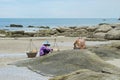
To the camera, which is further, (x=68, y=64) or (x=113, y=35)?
(x=113, y=35)

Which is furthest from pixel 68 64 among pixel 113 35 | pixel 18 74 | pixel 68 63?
pixel 113 35

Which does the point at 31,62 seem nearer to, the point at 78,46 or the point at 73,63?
the point at 73,63

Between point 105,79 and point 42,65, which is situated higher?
point 105,79

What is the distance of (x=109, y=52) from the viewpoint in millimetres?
20156

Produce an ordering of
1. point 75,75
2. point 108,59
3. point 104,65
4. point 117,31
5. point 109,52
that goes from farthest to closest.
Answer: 1. point 117,31
2. point 109,52
3. point 108,59
4. point 104,65
5. point 75,75

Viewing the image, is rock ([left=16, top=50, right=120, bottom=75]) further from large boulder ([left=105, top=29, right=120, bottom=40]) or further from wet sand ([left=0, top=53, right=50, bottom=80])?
large boulder ([left=105, top=29, right=120, bottom=40])

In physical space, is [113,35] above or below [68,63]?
below

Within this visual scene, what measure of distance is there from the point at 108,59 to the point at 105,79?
1106 cm

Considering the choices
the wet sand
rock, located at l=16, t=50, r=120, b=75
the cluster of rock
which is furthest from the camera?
rock, located at l=16, t=50, r=120, b=75

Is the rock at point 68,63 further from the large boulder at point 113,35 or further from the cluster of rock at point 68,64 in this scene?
the large boulder at point 113,35

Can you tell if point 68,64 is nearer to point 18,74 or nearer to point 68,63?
point 68,63

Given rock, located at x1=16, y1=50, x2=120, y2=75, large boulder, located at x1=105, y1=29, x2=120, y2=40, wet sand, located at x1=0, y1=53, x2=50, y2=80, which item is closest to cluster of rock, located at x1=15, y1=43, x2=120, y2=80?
rock, located at x1=16, y1=50, x2=120, y2=75

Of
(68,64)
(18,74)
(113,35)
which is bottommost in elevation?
(113,35)

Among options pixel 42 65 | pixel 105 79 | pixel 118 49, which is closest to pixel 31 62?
pixel 42 65
